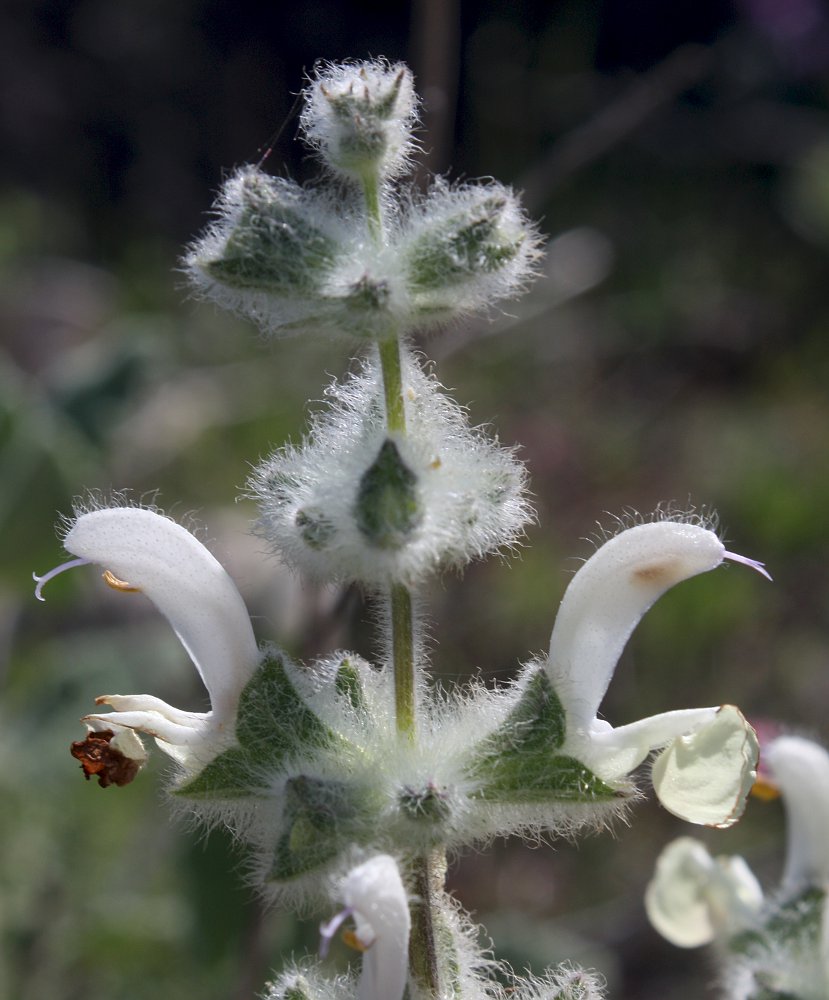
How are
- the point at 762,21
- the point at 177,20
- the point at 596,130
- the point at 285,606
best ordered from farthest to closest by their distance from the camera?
the point at 177,20 → the point at 762,21 → the point at 285,606 → the point at 596,130

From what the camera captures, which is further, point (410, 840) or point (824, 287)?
point (824, 287)

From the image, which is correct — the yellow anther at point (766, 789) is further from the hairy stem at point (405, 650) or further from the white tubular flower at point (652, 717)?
the hairy stem at point (405, 650)

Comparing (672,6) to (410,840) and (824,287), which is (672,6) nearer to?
(824,287)

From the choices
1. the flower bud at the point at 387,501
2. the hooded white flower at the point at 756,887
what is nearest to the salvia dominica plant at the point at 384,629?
the flower bud at the point at 387,501

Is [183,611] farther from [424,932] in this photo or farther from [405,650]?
[424,932]

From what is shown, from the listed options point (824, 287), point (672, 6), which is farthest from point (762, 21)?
point (824, 287)

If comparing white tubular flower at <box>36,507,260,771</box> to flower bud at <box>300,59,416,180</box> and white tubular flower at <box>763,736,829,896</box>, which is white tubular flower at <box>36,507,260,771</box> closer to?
flower bud at <box>300,59,416,180</box>

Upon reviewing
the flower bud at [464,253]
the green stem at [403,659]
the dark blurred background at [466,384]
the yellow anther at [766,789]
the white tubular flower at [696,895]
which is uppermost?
the dark blurred background at [466,384]

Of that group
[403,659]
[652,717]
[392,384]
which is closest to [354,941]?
[403,659]
